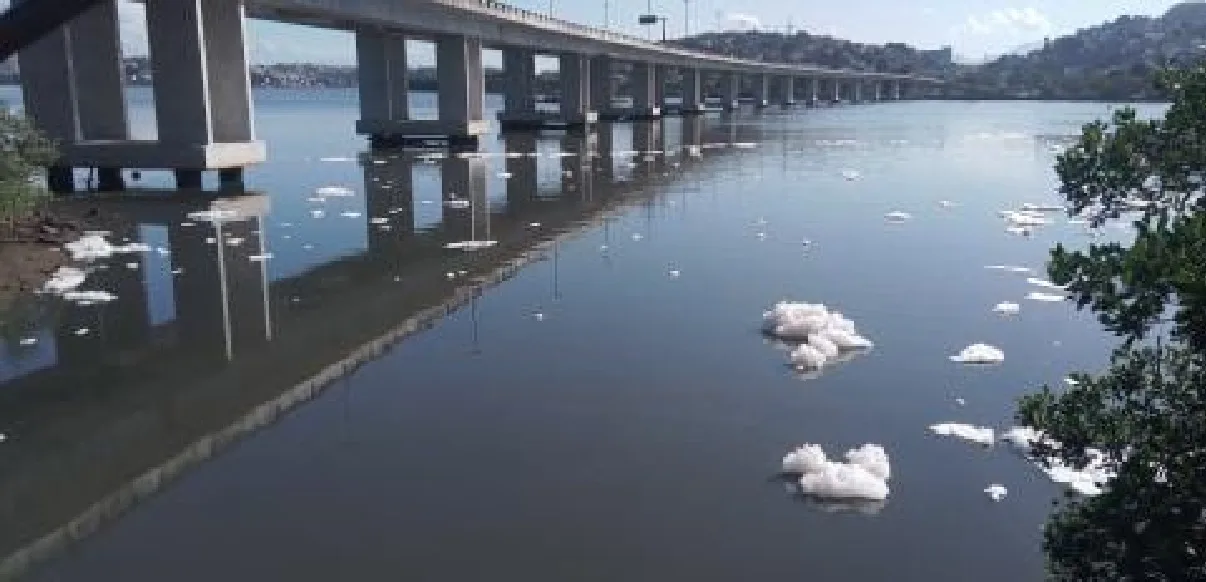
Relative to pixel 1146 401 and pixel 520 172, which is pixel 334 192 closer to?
pixel 520 172

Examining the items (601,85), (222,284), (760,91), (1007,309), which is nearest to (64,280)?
(222,284)

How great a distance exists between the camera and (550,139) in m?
70.4

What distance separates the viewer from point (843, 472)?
8.80 meters

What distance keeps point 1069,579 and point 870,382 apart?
6907 mm

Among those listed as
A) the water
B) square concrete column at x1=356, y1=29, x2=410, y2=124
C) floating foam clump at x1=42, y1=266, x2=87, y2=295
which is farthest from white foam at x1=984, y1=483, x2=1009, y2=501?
square concrete column at x1=356, y1=29, x2=410, y2=124

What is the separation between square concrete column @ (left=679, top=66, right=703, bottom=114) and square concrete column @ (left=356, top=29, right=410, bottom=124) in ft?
212

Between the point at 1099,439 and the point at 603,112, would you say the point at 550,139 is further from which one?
the point at 1099,439

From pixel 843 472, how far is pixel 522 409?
3768 mm

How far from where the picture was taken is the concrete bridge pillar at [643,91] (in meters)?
105

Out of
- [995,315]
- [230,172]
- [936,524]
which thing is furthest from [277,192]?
[936,524]

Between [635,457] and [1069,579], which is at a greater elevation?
[1069,579]

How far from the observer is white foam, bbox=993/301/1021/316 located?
50.9 feet

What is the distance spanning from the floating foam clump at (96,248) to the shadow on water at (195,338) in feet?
2.39

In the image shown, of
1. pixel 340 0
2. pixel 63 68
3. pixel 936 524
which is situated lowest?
pixel 936 524
